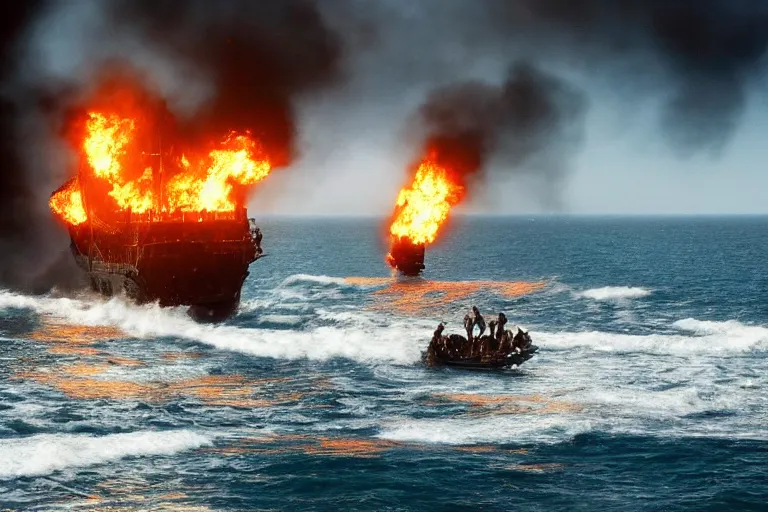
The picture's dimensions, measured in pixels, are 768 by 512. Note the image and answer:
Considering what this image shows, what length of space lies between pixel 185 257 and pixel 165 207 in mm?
11848

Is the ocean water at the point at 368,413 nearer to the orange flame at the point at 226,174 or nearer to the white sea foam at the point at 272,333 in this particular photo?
the white sea foam at the point at 272,333

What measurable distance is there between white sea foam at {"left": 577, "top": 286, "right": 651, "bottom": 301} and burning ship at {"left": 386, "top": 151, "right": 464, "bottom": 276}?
19.8 meters

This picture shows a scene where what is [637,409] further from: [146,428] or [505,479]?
[146,428]

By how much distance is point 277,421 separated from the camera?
3294 centimetres

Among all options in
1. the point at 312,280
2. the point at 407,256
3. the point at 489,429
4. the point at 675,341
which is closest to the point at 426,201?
the point at 407,256

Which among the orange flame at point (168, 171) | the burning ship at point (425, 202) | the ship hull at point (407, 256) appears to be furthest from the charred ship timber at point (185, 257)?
the ship hull at point (407, 256)

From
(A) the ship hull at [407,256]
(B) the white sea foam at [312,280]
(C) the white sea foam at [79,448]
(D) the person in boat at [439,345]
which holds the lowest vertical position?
(C) the white sea foam at [79,448]

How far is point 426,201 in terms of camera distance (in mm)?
99625

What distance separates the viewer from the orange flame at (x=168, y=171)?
68.4 meters

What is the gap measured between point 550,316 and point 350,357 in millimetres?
24209

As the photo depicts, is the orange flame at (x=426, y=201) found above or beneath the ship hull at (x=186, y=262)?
above

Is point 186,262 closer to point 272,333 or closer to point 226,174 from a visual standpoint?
point 272,333

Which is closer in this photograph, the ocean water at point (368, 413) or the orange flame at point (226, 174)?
the ocean water at point (368, 413)

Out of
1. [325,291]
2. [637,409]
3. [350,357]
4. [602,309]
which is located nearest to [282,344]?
[350,357]
